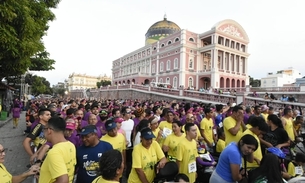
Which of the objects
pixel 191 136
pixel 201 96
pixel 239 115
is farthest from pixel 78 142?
pixel 201 96

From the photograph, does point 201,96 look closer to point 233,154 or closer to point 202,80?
point 233,154

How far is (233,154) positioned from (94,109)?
16.5 feet

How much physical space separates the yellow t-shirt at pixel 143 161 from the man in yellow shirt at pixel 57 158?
85cm

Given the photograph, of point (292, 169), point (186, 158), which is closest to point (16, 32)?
point (186, 158)

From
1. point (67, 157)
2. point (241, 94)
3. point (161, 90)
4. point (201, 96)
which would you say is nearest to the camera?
point (67, 157)

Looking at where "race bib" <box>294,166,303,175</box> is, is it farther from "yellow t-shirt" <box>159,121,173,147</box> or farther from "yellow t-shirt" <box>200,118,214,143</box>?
"yellow t-shirt" <box>159,121,173,147</box>

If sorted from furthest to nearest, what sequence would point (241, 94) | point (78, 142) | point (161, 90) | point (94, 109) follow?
point (161, 90) < point (241, 94) < point (94, 109) < point (78, 142)

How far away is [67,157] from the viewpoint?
2375 mm

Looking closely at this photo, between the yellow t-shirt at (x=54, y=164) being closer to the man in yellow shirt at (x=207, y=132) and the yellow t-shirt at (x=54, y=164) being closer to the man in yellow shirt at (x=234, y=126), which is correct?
the man in yellow shirt at (x=234, y=126)

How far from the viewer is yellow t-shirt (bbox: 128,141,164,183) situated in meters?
2.93

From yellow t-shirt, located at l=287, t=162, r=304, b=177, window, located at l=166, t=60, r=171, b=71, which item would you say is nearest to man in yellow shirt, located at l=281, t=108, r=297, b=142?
yellow t-shirt, located at l=287, t=162, r=304, b=177

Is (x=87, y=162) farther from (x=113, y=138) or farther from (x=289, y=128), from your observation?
(x=289, y=128)

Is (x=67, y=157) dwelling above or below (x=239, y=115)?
below

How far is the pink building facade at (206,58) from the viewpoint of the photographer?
35.5 metres
